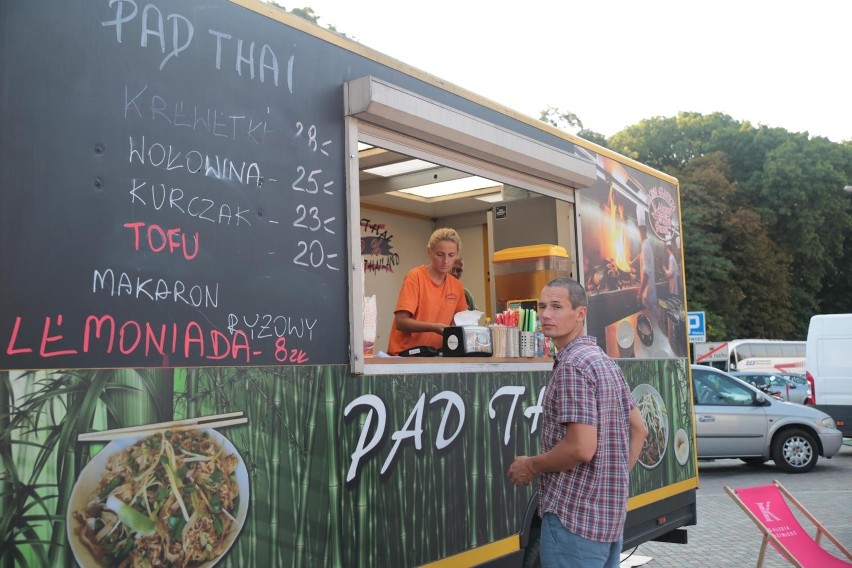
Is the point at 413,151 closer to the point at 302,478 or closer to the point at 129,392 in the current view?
the point at 302,478

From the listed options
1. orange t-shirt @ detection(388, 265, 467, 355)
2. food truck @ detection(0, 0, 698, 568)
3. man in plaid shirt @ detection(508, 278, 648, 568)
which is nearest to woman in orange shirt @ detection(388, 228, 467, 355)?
orange t-shirt @ detection(388, 265, 467, 355)

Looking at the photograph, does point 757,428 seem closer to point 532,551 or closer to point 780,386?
point 532,551

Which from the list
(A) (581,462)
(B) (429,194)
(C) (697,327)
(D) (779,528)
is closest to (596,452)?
(A) (581,462)

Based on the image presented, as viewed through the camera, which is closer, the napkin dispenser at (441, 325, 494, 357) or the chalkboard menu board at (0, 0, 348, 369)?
the chalkboard menu board at (0, 0, 348, 369)

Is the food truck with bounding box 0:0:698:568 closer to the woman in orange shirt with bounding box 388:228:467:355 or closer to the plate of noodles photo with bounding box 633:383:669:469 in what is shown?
the woman in orange shirt with bounding box 388:228:467:355

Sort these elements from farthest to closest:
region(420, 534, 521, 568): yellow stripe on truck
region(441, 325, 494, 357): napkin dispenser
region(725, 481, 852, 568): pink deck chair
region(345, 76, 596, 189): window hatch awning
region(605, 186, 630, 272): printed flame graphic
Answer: region(605, 186, 630, 272): printed flame graphic, region(725, 481, 852, 568): pink deck chair, region(441, 325, 494, 357): napkin dispenser, region(420, 534, 521, 568): yellow stripe on truck, region(345, 76, 596, 189): window hatch awning

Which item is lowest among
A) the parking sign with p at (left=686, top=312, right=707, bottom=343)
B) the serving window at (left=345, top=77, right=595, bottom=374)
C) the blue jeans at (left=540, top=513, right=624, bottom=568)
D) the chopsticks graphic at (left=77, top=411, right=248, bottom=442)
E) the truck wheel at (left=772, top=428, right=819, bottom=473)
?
the truck wheel at (left=772, top=428, right=819, bottom=473)

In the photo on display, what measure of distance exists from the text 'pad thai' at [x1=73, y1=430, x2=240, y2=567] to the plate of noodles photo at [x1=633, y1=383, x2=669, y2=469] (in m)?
3.52

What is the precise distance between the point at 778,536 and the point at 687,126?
37334 mm

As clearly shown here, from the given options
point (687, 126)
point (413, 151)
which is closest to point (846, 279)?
point (687, 126)

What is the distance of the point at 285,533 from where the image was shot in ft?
9.66

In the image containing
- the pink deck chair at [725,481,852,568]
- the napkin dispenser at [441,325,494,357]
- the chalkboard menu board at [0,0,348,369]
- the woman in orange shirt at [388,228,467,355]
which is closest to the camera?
the chalkboard menu board at [0,0,348,369]

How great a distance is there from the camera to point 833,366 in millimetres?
13539

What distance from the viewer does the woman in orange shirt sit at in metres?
4.75
